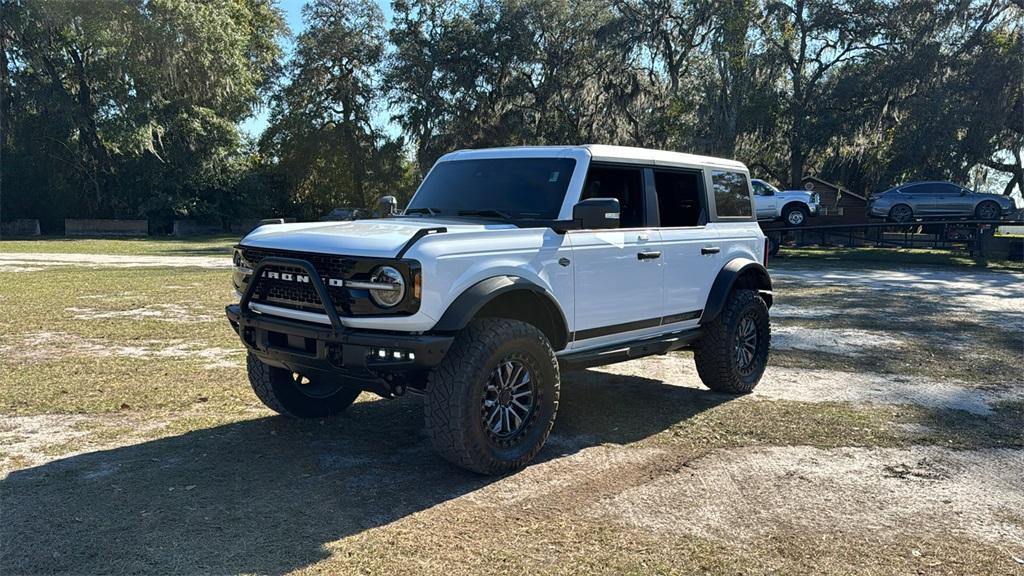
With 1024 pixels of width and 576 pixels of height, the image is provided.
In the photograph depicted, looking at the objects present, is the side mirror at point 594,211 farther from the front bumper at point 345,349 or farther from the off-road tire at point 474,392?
the front bumper at point 345,349

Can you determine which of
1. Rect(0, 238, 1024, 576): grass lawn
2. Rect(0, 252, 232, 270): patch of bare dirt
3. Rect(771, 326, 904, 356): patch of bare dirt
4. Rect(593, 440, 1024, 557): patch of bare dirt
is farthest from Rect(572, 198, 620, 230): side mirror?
Rect(0, 252, 232, 270): patch of bare dirt

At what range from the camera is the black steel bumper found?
4.41 metres

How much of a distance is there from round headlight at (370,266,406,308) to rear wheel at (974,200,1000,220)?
89.0 feet

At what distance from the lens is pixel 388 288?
14.4ft

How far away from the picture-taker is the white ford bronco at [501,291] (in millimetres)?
4508

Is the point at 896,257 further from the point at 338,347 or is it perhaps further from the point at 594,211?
the point at 338,347

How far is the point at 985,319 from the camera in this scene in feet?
39.4

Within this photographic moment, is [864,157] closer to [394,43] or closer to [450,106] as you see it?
[450,106]

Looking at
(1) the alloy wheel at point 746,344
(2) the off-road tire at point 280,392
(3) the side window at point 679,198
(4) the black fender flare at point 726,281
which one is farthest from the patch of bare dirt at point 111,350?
(1) the alloy wheel at point 746,344

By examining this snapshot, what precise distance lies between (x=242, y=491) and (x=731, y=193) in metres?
4.86

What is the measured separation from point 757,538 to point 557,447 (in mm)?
1740

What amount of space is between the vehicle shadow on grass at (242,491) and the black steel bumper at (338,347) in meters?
0.62

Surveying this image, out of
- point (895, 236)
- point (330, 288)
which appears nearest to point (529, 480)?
point (330, 288)

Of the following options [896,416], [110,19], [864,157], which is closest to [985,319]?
[896,416]
